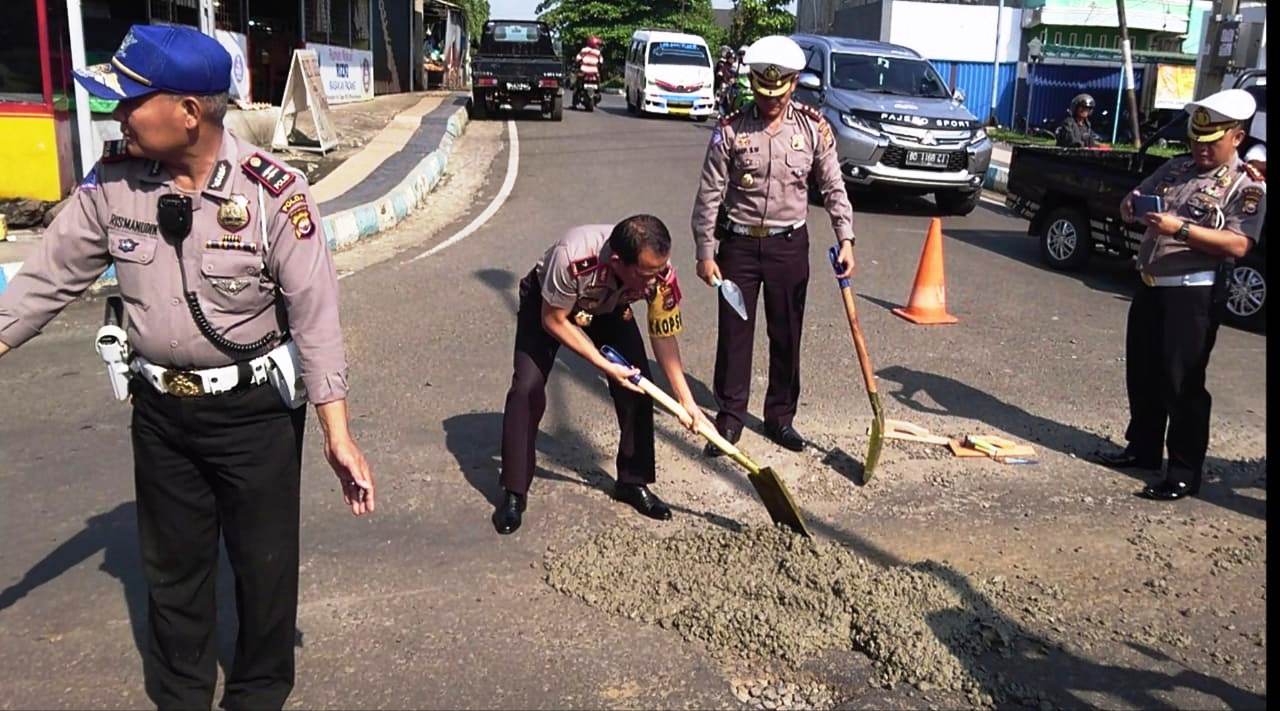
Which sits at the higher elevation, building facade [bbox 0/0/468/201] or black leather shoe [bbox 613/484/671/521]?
building facade [bbox 0/0/468/201]

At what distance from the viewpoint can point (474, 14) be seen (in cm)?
5566

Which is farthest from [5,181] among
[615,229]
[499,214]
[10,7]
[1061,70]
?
[1061,70]

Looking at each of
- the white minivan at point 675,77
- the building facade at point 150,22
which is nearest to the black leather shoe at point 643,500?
the building facade at point 150,22

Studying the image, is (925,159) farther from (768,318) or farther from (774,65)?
(774,65)

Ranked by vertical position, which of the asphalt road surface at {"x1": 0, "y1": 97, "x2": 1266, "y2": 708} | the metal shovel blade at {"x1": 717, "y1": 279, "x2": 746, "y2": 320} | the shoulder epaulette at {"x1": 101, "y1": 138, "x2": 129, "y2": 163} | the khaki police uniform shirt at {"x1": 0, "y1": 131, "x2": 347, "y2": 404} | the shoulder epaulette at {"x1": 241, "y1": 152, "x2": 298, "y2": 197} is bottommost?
the asphalt road surface at {"x1": 0, "y1": 97, "x2": 1266, "y2": 708}

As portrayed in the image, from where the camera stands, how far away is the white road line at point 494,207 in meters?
10.1

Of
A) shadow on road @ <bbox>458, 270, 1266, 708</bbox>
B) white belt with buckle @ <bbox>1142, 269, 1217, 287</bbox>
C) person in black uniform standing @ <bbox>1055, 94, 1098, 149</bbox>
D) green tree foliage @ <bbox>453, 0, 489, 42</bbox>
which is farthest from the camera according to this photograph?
green tree foliage @ <bbox>453, 0, 489, 42</bbox>

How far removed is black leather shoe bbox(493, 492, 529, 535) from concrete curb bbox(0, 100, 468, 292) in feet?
11.7

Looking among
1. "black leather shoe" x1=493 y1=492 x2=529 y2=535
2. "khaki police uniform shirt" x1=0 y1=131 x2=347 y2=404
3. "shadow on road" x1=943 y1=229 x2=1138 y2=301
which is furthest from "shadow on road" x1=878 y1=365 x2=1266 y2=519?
"khaki police uniform shirt" x1=0 y1=131 x2=347 y2=404

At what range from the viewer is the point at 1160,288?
4.94m

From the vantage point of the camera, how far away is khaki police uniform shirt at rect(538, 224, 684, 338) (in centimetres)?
405

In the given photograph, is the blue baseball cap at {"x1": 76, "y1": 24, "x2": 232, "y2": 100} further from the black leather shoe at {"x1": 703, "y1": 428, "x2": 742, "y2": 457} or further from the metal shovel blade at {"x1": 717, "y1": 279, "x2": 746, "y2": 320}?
the black leather shoe at {"x1": 703, "y1": 428, "x2": 742, "y2": 457}

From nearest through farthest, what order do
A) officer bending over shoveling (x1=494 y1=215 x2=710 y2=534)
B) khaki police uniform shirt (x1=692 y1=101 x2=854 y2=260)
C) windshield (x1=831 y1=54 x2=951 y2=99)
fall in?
officer bending over shoveling (x1=494 y1=215 x2=710 y2=534) → khaki police uniform shirt (x1=692 y1=101 x2=854 y2=260) → windshield (x1=831 y1=54 x2=951 y2=99)

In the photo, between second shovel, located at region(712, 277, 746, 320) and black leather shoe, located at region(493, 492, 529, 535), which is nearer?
black leather shoe, located at region(493, 492, 529, 535)
